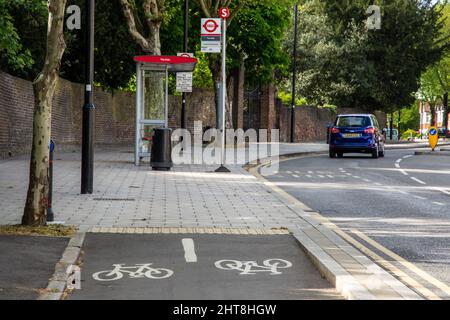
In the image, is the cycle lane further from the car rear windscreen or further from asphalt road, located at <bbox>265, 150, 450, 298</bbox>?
the car rear windscreen

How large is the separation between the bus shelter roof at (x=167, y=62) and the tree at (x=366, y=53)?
128 feet

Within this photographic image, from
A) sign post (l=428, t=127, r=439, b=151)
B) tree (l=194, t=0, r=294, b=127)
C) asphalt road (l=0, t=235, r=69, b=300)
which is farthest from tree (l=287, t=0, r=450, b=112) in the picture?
asphalt road (l=0, t=235, r=69, b=300)

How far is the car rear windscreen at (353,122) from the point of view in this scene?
111 ft

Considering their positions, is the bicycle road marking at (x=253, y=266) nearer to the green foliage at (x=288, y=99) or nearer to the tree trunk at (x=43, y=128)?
the tree trunk at (x=43, y=128)

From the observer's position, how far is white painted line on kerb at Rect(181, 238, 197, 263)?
9.10 metres

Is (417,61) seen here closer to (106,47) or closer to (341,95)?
(341,95)

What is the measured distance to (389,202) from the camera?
621 inches

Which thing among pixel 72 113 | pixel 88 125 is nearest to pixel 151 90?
pixel 72 113

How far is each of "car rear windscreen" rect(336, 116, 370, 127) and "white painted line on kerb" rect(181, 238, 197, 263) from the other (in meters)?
24.1

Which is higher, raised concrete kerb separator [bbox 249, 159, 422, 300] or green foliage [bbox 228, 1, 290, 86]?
green foliage [bbox 228, 1, 290, 86]

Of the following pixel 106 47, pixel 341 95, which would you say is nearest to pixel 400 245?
pixel 106 47

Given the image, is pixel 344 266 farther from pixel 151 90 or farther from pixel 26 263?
pixel 151 90

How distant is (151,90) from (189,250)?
55.5ft
